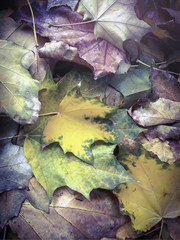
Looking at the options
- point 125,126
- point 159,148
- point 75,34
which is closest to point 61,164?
point 125,126

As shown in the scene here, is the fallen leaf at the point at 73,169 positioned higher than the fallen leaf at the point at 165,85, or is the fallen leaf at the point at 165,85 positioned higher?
the fallen leaf at the point at 165,85

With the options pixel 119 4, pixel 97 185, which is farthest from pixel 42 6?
pixel 97 185

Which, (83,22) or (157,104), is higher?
(83,22)

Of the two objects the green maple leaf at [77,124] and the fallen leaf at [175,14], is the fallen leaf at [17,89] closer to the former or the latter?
the green maple leaf at [77,124]

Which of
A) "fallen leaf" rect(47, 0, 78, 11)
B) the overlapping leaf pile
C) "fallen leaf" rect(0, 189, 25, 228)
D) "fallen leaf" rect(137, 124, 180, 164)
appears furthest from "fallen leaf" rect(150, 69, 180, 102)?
"fallen leaf" rect(0, 189, 25, 228)

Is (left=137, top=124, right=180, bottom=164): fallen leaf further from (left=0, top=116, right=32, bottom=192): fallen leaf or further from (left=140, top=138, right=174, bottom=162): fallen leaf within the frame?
(left=0, top=116, right=32, bottom=192): fallen leaf

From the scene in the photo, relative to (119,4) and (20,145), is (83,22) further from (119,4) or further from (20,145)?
(20,145)

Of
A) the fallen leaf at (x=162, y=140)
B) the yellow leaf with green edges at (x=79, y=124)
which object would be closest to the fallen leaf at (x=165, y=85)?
the fallen leaf at (x=162, y=140)
